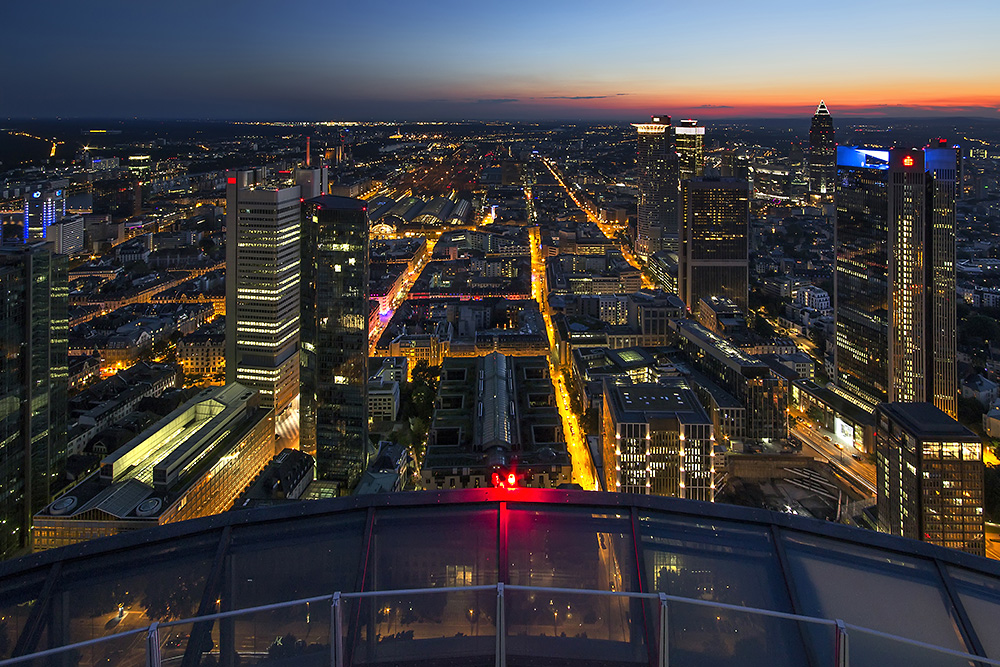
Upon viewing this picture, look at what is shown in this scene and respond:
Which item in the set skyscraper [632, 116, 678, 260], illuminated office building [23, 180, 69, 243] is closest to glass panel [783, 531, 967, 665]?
illuminated office building [23, 180, 69, 243]

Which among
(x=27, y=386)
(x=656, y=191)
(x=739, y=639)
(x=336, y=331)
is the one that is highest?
(x=656, y=191)

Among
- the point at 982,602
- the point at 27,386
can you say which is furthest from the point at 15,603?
the point at 27,386

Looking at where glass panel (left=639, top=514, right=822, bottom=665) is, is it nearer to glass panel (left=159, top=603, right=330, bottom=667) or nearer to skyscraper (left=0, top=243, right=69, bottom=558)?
glass panel (left=159, top=603, right=330, bottom=667)

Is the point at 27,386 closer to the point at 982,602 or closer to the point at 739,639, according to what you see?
the point at 739,639

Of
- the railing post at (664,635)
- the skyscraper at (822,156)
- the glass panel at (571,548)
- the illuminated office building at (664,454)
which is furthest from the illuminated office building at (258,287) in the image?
the skyscraper at (822,156)

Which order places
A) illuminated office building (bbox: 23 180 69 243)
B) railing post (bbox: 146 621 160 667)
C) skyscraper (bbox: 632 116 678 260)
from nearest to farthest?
1. railing post (bbox: 146 621 160 667)
2. illuminated office building (bbox: 23 180 69 243)
3. skyscraper (bbox: 632 116 678 260)

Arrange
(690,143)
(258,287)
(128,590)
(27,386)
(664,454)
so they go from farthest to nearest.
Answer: (690,143)
(258,287)
(664,454)
(27,386)
(128,590)
